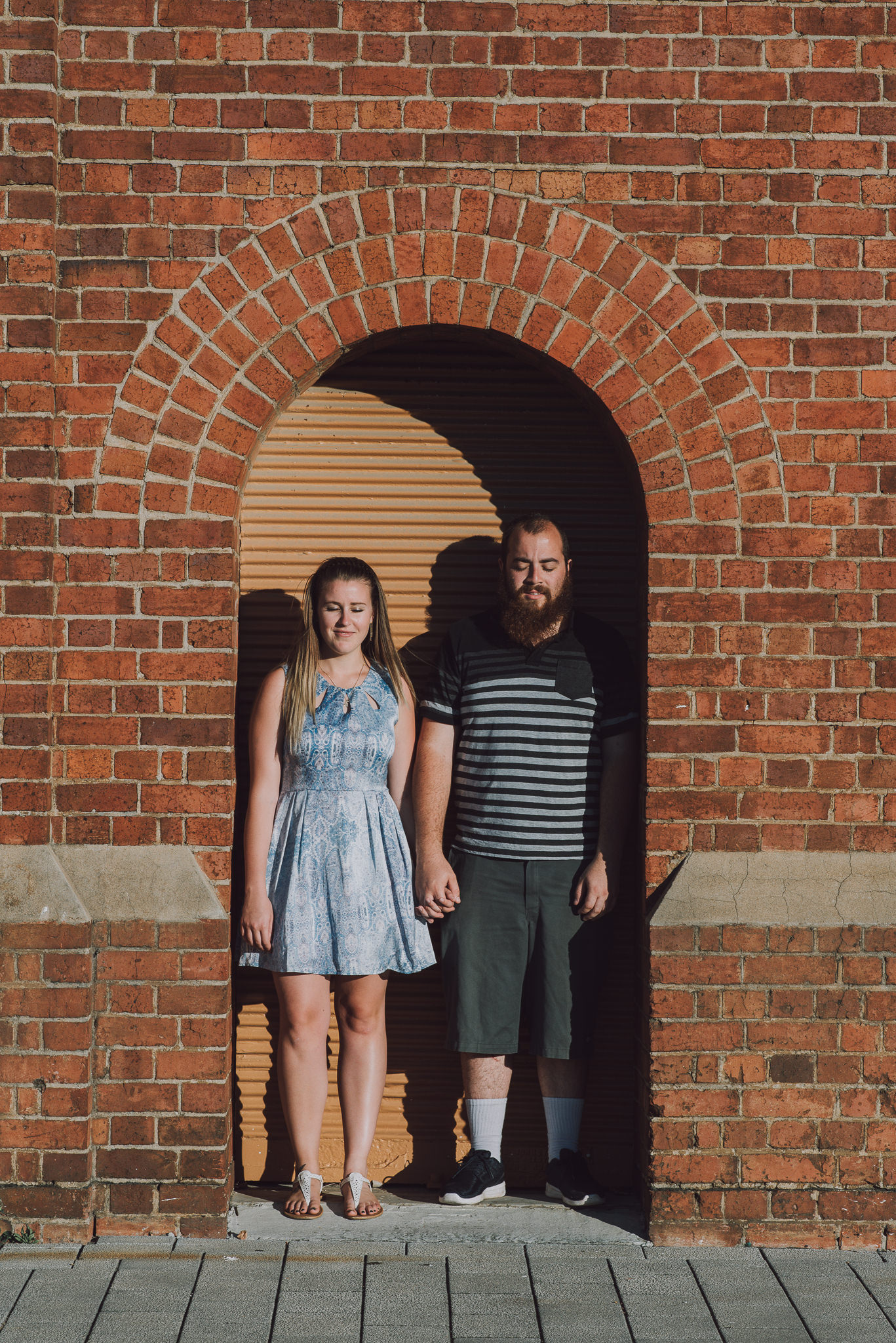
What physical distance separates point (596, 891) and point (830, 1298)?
4.74 feet

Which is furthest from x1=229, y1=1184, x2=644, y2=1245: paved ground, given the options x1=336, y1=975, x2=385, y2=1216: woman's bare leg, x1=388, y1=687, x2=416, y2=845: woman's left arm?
x1=388, y1=687, x2=416, y2=845: woman's left arm

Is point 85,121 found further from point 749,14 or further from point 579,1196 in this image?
point 579,1196

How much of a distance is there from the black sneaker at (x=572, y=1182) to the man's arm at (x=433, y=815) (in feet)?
3.26

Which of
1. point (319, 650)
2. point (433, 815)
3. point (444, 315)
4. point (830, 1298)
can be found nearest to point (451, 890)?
Result: point (433, 815)

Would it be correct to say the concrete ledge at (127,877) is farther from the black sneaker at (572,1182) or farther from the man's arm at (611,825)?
the black sneaker at (572,1182)

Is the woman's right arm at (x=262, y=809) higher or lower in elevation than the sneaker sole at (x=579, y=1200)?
higher

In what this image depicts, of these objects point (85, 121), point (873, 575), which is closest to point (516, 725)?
point (873, 575)

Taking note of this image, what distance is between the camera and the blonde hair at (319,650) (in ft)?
13.9

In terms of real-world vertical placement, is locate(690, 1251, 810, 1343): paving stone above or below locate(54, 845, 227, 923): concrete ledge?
below

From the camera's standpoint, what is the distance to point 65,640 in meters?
4.12

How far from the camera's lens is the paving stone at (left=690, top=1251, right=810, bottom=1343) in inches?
133

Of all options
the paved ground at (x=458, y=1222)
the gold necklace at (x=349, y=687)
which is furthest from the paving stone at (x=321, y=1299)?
the gold necklace at (x=349, y=687)

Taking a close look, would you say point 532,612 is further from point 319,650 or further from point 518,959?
point 518,959

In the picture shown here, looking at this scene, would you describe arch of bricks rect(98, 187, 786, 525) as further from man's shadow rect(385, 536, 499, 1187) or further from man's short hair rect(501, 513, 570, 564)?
man's shadow rect(385, 536, 499, 1187)
